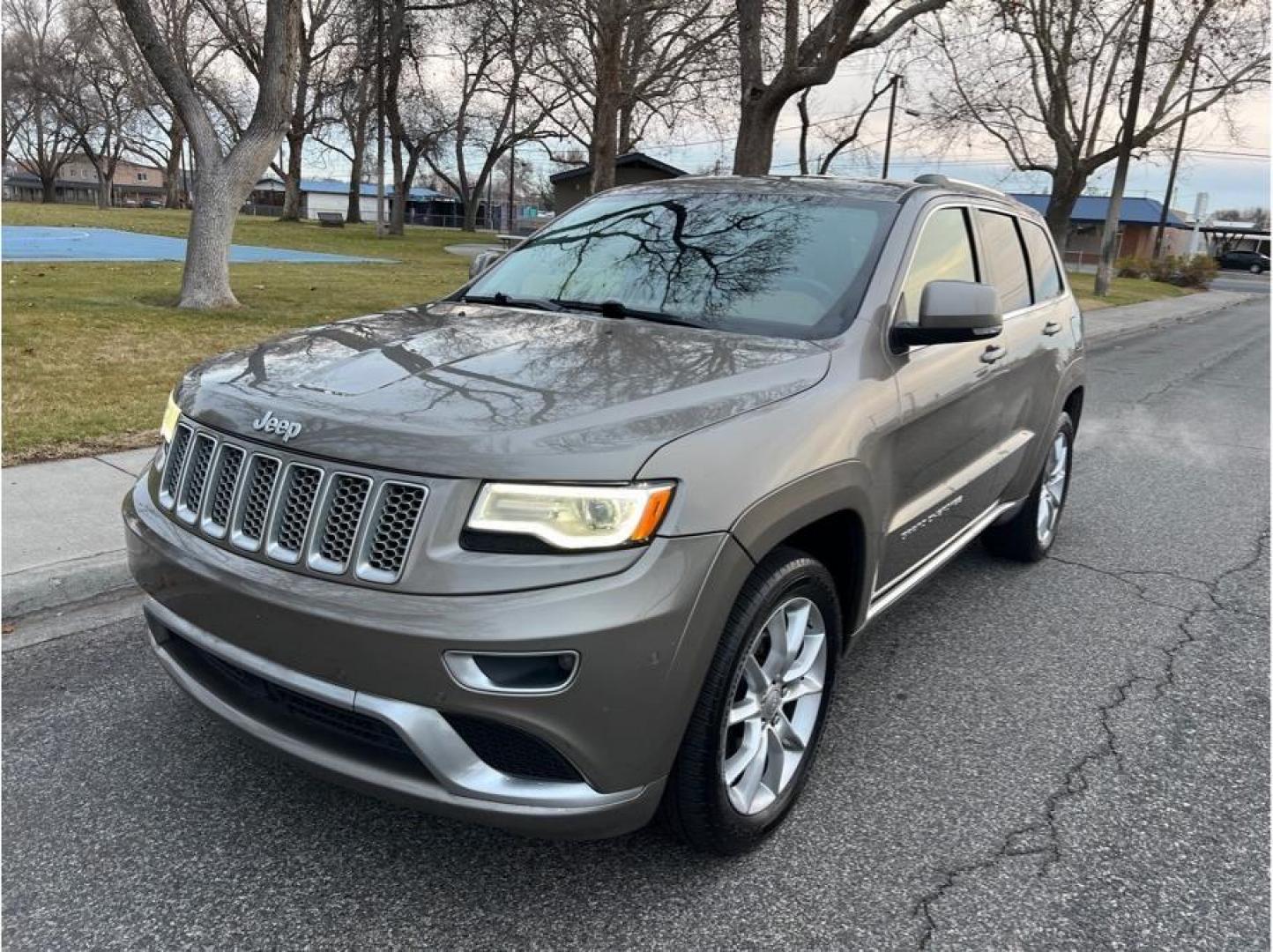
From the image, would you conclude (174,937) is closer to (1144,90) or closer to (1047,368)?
(1047,368)

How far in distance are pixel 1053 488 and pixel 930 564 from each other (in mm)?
1998

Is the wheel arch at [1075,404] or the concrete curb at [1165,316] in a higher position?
the concrete curb at [1165,316]

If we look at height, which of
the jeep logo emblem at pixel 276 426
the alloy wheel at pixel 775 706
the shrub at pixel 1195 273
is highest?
the shrub at pixel 1195 273

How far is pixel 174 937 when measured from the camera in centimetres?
228

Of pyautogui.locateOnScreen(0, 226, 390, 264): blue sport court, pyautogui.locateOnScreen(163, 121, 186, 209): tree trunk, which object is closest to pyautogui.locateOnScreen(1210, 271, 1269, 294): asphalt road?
pyautogui.locateOnScreen(0, 226, 390, 264): blue sport court

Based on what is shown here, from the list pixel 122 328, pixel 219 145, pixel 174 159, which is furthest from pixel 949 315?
pixel 174 159

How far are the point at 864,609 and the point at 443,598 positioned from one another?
1477mm

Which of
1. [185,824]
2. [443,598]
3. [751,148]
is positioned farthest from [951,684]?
[751,148]

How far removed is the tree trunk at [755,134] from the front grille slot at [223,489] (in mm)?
13583

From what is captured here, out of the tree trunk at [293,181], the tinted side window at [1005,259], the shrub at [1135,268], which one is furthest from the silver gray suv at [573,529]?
the tree trunk at [293,181]

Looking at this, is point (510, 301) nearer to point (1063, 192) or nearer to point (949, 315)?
point (949, 315)

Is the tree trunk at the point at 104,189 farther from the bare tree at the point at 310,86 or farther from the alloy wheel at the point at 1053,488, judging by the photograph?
the alloy wheel at the point at 1053,488

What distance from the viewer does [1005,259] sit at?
4391 mm

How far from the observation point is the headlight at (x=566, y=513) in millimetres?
2121
